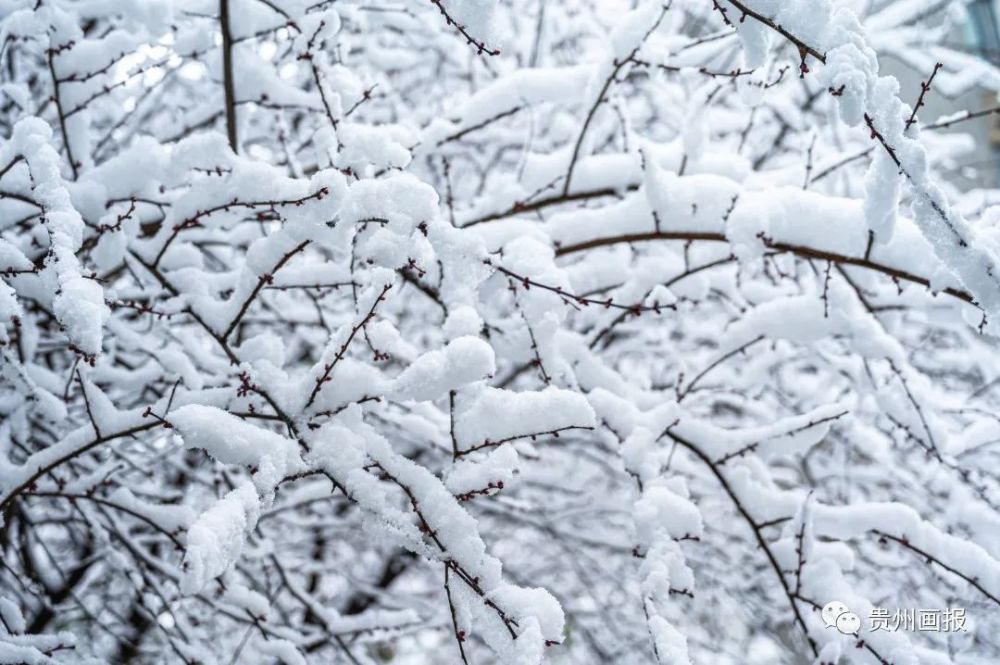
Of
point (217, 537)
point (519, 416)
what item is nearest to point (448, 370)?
point (519, 416)

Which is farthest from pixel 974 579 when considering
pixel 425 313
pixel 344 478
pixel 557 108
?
pixel 425 313

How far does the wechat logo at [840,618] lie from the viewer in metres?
1.87

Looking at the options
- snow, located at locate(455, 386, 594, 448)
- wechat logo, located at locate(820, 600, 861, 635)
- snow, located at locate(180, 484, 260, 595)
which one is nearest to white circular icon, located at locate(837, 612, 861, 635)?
wechat logo, located at locate(820, 600, 861, 635)

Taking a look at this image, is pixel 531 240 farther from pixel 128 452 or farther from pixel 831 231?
pixel 128 452

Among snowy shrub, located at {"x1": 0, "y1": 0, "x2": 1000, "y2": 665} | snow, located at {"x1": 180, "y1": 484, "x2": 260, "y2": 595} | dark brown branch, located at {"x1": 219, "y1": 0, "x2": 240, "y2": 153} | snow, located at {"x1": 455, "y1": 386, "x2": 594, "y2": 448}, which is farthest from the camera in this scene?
dark brown branch, located at {"x1": 219, "y1": 0, "x2": 240, "y2": 153}

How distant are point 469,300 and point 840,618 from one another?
53.5 inches

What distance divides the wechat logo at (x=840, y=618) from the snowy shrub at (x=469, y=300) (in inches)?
1.3

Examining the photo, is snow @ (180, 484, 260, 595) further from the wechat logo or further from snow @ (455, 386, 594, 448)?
the wechat logo

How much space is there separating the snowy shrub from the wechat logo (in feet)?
0.11

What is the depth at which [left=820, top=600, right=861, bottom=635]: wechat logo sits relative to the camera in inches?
73.5

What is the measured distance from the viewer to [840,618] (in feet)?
6.22

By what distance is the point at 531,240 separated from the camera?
1924mm

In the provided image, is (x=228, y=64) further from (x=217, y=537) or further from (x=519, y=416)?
(x=217, y=537)

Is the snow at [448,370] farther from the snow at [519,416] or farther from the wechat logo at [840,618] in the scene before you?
the wechat logo at [840,618]
